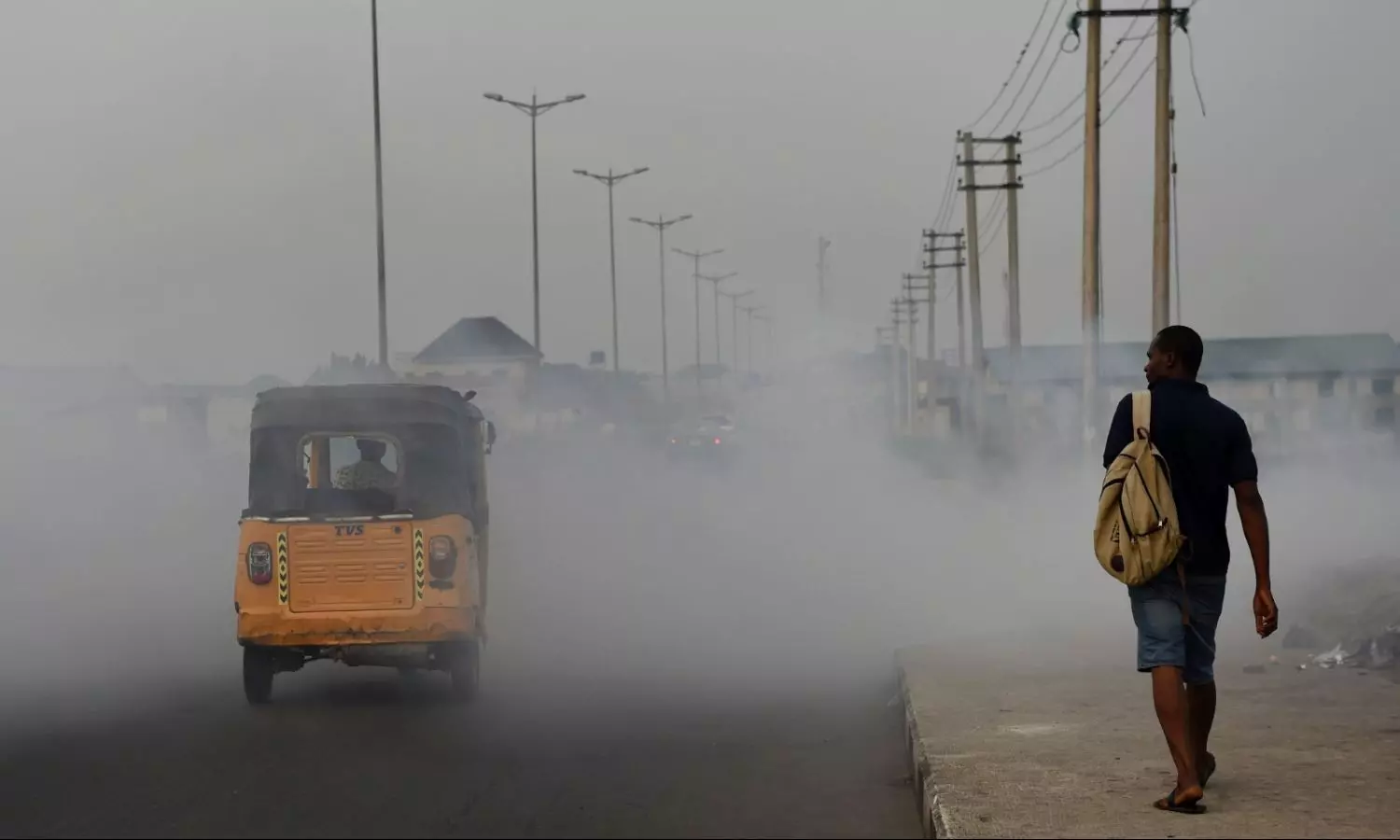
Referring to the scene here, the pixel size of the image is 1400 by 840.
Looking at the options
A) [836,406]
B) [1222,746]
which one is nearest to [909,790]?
[1222,746]

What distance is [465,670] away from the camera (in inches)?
481

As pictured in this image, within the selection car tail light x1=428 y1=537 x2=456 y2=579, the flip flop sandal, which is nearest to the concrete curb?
the flip flop sandal

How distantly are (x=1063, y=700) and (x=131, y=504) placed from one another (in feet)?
81.3

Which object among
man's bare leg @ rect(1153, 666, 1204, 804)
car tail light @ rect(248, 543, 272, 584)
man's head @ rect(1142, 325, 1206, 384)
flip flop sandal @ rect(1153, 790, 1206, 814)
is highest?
man's head @ rect(1142, 325, 1206, 384)

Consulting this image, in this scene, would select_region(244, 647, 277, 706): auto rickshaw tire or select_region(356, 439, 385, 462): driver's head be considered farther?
select_region(356, 439, 385, 462): driver's head

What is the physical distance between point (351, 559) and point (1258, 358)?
79904 millimetres

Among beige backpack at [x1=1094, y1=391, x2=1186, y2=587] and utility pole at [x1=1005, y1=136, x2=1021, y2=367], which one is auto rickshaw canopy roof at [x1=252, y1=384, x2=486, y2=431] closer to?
beige backpack at [x1=1094, y1=391, x2=1186, y2=587]

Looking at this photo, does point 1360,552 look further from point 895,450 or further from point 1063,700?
point 895,450

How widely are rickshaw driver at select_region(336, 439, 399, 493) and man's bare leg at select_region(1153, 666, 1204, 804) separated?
24.0ft

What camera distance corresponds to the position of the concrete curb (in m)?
7.45

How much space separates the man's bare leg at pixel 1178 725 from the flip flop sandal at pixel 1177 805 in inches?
0.8

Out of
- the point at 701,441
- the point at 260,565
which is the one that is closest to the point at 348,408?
the point at 260,565

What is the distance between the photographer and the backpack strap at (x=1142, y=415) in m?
7.25

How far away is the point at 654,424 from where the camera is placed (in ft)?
235
